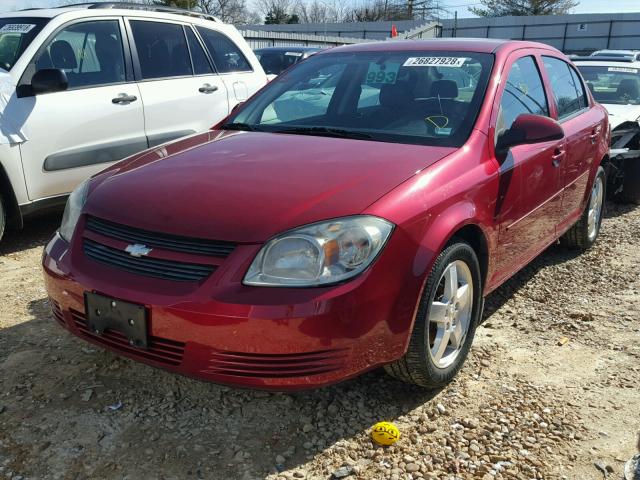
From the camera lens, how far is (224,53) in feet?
19.7

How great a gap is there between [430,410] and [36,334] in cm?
212

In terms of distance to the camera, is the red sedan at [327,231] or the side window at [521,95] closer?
the red sedan at [327,231]

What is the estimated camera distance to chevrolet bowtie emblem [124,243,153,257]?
237 cm

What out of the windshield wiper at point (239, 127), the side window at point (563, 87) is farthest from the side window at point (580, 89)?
the windshield wiper at point (239, 127)

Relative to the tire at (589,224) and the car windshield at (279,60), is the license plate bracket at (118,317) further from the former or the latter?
the car windshield at (279,60)

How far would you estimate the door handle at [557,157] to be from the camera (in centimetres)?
365

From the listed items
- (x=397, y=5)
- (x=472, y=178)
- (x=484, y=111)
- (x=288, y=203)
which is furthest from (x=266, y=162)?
(x=397, y=5)

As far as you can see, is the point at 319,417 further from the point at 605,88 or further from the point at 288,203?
the point at 605,88

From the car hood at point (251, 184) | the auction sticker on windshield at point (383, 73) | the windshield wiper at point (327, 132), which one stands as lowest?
the car hood at point (251, 184)

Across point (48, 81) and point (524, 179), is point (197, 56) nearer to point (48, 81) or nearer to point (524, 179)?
point (48, 81)

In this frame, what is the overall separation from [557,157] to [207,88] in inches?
128

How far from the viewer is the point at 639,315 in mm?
3846

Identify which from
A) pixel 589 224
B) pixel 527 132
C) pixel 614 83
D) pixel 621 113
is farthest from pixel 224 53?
pixel 614 83

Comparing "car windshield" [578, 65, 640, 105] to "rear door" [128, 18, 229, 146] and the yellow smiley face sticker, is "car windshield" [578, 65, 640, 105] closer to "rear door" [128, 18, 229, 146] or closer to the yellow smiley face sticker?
"rear door" [128, 18, 229, 146]
